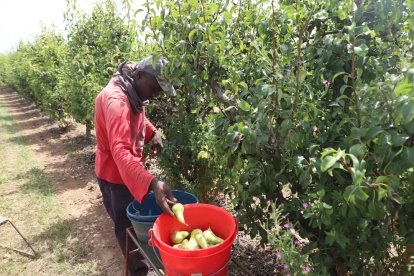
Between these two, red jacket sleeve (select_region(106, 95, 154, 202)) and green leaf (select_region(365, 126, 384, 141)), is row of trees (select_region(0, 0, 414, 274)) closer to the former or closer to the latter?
green leaf (select_region(365, 126, 384, 141))

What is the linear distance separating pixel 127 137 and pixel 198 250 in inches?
35.0

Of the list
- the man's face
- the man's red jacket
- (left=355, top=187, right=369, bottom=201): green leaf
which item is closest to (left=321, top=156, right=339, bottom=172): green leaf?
(left=355, top=187, right=369, bottom=201): green leaf

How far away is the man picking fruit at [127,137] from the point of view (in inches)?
78.1

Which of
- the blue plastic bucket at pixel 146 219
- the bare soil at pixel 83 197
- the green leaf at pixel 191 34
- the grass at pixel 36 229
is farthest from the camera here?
the grass at pixel 36 229

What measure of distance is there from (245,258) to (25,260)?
8.77 feet

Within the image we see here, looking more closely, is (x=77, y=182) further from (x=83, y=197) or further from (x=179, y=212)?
(x=179, y=212)

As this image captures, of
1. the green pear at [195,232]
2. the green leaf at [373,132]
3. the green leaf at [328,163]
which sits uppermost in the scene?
the green leaf at [373,132]

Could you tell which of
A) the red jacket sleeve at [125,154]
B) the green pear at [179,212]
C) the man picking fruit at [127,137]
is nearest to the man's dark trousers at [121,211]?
the man picking fruit at [127,137]

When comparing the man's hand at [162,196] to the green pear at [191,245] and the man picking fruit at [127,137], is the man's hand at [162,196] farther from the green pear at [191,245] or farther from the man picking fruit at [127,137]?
the green pear at [191,245]

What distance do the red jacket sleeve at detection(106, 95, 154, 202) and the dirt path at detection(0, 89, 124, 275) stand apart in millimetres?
2019

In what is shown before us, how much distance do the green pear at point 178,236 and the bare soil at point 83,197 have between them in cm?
46

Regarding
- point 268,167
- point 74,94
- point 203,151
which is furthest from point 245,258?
point 74,94

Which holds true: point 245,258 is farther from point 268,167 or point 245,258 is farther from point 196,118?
point 268,167

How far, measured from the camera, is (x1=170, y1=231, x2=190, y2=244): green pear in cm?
185
